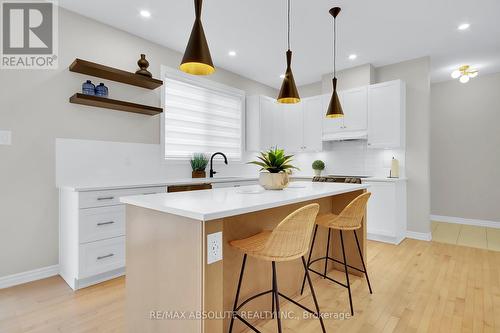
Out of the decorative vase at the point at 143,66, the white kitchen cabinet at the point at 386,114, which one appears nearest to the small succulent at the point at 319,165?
the white kitchen cabinet at the point at 386,114

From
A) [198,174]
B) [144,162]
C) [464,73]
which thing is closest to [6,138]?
[144,162]

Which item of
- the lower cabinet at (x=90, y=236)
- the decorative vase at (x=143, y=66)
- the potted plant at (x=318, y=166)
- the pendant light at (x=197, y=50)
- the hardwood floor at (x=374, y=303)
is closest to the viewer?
the pendant light at (x=197, y=50)

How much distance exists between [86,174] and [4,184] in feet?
2.13

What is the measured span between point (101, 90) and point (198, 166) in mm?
1571

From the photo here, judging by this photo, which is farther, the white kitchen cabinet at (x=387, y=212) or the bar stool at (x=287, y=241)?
the white kitchen cabinet at (x=387, y=212)

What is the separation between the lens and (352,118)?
14.2ft

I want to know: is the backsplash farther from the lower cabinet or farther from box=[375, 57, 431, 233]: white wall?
the lower cabinet

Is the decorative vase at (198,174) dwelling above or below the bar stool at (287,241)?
above

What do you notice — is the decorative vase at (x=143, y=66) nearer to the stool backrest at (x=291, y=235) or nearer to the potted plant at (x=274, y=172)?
the potted plant at (x=274, y=172)

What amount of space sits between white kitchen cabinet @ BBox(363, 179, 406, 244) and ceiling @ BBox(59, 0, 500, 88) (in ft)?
6.32

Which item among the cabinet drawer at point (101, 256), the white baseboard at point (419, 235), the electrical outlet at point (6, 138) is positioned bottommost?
the white baseboard at point (419, 235)

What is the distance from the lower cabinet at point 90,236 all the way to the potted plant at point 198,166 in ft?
4.01

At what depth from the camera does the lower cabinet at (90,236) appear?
230cm

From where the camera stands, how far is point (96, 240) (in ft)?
7.86
